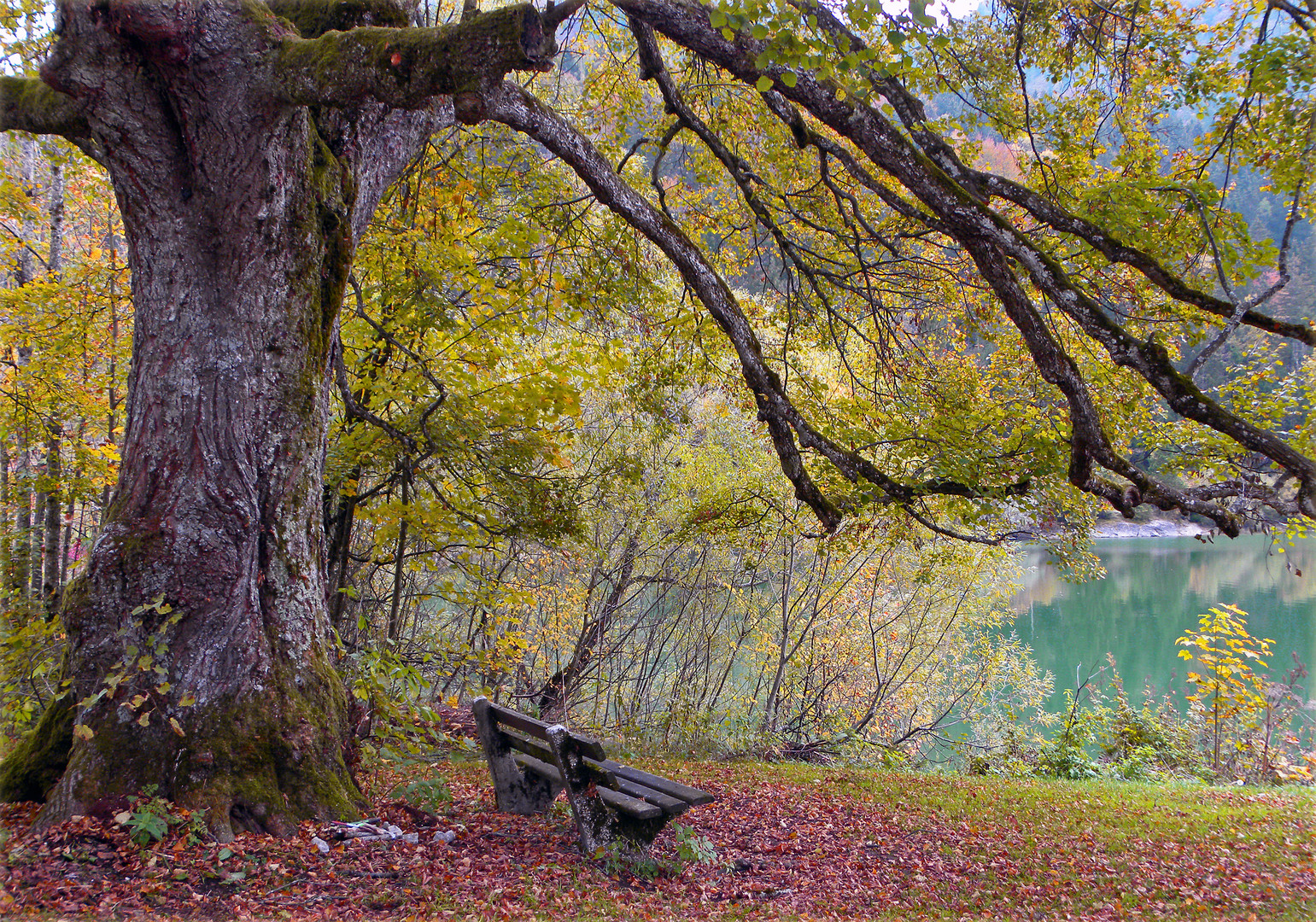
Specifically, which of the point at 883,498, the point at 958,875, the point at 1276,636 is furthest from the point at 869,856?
the point at 1276,636

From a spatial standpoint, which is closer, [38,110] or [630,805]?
[38,110]

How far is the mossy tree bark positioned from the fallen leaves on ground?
31 cm

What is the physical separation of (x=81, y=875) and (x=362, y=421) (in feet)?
11.9

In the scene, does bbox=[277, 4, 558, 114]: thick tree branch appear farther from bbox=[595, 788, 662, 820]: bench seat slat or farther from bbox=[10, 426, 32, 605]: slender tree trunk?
bbox=[10, 426, 32, 605]: slender tree trunk

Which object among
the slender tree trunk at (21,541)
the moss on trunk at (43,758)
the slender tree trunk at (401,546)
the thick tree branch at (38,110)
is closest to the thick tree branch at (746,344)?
the thick tree branch at (38,110)

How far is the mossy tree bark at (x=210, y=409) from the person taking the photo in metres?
2.95

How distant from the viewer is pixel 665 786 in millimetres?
3766

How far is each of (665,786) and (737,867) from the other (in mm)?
693

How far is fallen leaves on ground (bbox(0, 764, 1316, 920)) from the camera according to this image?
2.61 meters

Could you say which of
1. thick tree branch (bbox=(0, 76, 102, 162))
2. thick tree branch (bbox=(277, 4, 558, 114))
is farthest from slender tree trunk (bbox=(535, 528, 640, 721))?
thick tree branch (bbox=(277, 4, 558, 114))

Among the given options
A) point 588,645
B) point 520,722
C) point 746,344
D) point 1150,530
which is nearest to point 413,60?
point 746,344

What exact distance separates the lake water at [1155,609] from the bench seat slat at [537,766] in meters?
14.8

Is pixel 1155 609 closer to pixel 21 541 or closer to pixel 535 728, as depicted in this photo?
pixel 535 728

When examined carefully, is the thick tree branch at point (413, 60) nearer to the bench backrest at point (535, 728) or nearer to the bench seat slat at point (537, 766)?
the bench backrest at point (535, 728)
